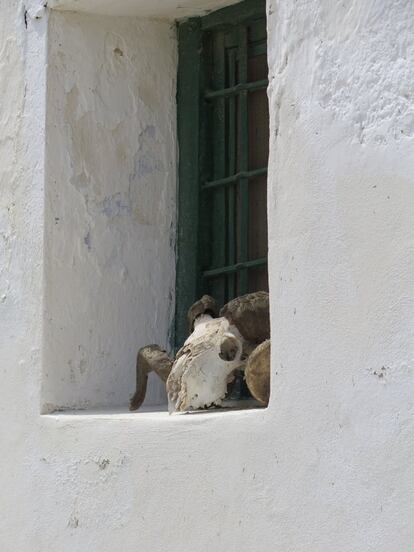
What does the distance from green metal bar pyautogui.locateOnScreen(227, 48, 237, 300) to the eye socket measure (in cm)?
42

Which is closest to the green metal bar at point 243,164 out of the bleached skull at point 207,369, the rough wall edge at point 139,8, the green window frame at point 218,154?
the green window frame at point 218,154

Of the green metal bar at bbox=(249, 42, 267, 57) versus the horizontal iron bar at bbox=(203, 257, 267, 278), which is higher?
the green metal bar at bbox=(249, 42, 267, 57)

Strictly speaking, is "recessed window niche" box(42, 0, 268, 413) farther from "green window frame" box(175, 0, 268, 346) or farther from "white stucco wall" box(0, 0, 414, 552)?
"white stucco wall" box(0, 0, 414, 552)

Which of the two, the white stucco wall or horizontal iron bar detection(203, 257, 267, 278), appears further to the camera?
horizontal iron bar detection(203, 257, 267, 278)

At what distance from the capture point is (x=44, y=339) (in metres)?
4.29

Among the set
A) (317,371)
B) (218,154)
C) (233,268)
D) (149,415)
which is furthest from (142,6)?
(317,371)

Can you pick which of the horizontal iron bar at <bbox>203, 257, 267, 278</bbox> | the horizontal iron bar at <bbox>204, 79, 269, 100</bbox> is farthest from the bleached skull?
the horizontal iron bar at <bbox>204, 79, 269, 100</bbox>

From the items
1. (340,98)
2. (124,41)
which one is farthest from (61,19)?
Answer: (340,98)

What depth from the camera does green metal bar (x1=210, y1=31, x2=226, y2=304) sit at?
443 cm

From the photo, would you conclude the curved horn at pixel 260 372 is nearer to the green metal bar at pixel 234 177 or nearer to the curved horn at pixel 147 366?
the curved horn at pixel 147 366

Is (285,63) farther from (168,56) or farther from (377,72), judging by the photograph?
(168,56)

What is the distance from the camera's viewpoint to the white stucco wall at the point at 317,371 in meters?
3.32

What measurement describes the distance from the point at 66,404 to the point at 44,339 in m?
0.19

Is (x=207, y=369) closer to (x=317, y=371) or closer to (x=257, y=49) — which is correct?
(x=317, y=371)
